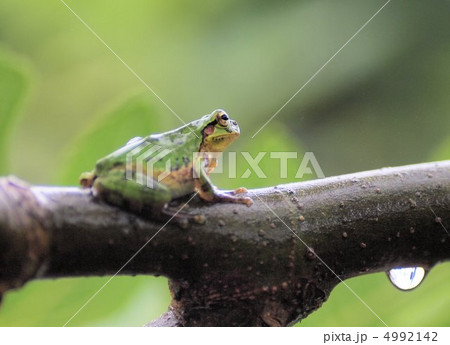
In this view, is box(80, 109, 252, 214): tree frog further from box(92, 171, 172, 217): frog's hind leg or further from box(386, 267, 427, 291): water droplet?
box(386, 267, 427, 291): water droplet

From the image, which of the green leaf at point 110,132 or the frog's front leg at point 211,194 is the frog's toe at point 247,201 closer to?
the frog's front leg at point 211,194

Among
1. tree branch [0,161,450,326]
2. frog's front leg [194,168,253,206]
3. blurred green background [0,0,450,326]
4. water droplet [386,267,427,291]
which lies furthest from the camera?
blurred green background [0,0,450,326]

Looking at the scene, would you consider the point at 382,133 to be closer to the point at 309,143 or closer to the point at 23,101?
the point at 309,143

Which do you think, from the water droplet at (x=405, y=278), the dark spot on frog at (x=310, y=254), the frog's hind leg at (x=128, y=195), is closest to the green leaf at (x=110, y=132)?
the frog's hind leg at (x=128, y=195)

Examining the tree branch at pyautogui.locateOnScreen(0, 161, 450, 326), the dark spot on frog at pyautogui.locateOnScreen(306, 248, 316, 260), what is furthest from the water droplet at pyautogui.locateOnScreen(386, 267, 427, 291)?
the dark spot on frog at pyautogui.locateOnScreen(306, 248, 316, 260)

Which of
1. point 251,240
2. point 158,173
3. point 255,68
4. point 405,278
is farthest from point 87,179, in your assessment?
point 255,68

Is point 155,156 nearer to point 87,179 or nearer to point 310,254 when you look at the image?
point 87,179
